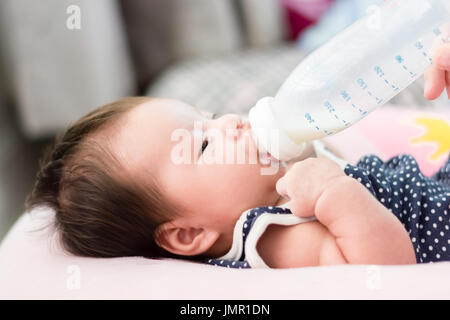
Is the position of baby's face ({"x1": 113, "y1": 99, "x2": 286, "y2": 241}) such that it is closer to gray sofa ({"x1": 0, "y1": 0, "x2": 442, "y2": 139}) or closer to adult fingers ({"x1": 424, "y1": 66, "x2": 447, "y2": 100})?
adult fingers ({"x1": 424, "y1": 66, "x2": 447, "y2": 100})

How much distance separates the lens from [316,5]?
1.98 metres

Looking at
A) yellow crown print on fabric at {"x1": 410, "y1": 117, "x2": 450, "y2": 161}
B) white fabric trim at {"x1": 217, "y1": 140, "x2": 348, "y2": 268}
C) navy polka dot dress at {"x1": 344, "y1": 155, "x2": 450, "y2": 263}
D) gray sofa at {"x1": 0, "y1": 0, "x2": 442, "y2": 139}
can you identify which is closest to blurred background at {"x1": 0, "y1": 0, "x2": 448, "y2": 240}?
gray sofa at {"x1": 0, "y1": 0, "x2": 442, "y2": 139}

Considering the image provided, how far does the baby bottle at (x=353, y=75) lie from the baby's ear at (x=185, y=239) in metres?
0.17

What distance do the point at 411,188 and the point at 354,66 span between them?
10.0 inches

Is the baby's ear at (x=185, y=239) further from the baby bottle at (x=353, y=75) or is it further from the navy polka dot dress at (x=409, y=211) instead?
the baby bottle at (x=353, y=75)

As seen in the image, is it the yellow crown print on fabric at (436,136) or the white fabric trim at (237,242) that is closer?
the white fabric trim at (237,242)

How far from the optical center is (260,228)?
2.61 feet

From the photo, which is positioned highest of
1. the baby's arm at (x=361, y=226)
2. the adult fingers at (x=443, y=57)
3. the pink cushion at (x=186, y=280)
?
the adult fingers at (x=443, y=57)

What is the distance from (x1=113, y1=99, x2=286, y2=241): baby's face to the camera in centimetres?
84

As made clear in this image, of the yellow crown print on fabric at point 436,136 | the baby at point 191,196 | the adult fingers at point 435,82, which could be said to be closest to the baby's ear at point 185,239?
the baby at point 191,196

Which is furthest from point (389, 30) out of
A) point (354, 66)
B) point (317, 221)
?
point (317, 221)

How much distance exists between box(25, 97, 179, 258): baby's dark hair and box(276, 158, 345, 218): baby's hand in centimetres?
19

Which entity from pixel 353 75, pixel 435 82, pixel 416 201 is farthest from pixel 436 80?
pixel 416 201

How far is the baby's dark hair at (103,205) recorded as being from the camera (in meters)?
0.83
